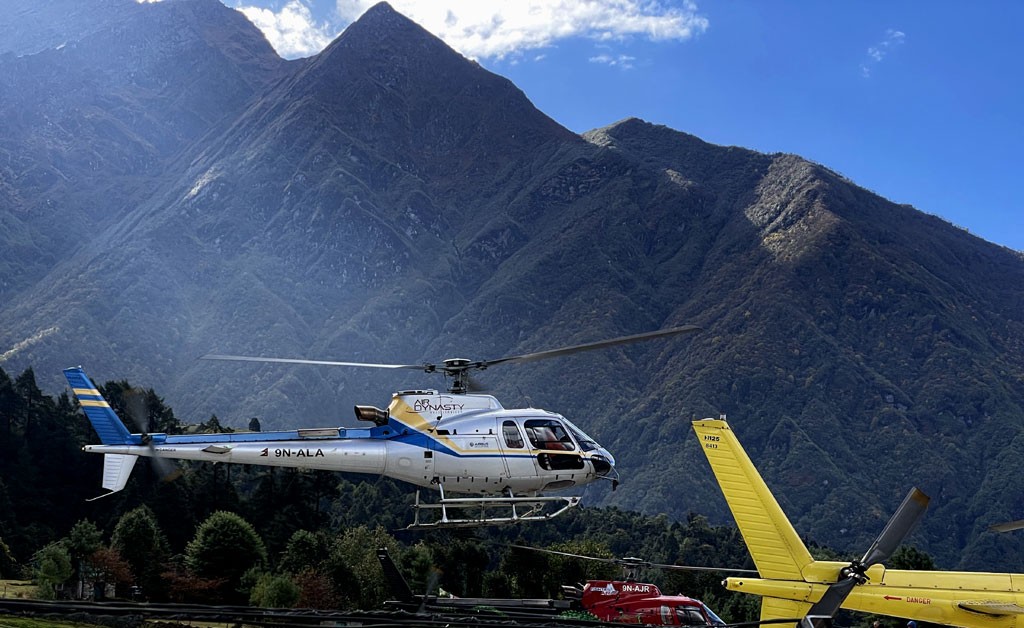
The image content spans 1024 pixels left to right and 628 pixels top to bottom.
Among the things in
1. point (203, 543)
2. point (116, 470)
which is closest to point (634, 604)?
point (116, 470)

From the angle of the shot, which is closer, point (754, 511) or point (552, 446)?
point (754, 511)

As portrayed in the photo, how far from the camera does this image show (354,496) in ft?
477

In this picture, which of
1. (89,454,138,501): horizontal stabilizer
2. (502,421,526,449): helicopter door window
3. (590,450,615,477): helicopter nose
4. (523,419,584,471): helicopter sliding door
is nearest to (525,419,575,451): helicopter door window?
(523,419,584,471): helicopter sliding door

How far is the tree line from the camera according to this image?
61.9 meters

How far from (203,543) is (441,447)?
107ft

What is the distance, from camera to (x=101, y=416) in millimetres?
35094

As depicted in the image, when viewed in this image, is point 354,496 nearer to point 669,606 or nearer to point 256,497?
point 256,497

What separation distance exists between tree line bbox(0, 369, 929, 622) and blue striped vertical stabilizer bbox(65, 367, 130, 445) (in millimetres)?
21510

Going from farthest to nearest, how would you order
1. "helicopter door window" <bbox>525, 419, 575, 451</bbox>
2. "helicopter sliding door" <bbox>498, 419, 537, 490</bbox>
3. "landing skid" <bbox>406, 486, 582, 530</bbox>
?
"helicopter door window" <bbox>525, 419, 575, 451</bbox>, "helicopter sliding door" <bbox>498, 419, 537, 490</bbox>, "landing skid" <bbox>406, 486, 582, 530</bbox>

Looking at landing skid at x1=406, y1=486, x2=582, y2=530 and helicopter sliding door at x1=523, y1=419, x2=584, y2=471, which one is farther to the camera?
helicopter sliding door at x1=523, y1=419, x2=584, y2=471

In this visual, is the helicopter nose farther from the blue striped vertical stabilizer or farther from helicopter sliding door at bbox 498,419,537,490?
the blue striped vertical stabilizer

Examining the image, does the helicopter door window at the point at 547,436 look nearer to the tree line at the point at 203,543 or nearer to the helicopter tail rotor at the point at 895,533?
the helicopter tail rotor at the point at 895,533

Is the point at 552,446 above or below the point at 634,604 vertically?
above

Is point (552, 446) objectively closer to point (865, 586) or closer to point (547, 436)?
point (547, 436)
